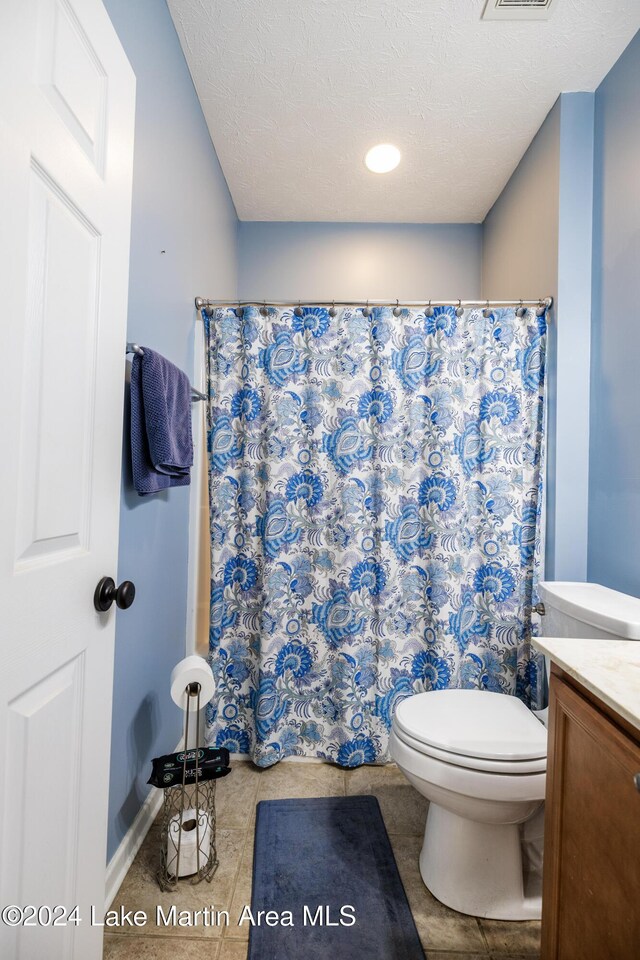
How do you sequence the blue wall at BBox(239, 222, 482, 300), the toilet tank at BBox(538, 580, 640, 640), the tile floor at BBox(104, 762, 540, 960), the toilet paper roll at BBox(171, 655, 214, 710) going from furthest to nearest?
the blue wall at BBox(239, 222, 482, 300) → the toilet paper roll at BBox(171, 655, 214, 710) → the toilet tank at BBox(538, 580, 640, 640) → the tile floor at BBox(104, 762, 540, 960)

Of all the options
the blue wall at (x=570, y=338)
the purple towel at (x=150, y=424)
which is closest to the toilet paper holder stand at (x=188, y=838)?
the purple towel at (x=150, y=424)

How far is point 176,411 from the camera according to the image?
4.65 ft

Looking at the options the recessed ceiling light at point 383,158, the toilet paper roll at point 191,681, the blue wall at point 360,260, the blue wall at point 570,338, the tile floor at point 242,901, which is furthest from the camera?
the blue wall at point 360,260

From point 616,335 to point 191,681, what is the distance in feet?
5.83

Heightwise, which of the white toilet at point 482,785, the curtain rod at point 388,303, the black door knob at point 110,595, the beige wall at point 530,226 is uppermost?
the beige wall at point 530,226

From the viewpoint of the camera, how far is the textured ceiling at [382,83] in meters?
1.54

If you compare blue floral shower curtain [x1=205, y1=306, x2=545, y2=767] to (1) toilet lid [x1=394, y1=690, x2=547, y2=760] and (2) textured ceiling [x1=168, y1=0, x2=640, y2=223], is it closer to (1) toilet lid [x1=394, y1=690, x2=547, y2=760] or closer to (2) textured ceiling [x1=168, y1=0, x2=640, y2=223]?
(1) toilet lid [x1=394, y1=690, x2=547, y2=760]

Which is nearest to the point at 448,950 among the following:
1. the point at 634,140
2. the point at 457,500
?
the point at 457,500

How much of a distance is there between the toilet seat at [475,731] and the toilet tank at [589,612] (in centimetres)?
28

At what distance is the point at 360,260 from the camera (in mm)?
2756

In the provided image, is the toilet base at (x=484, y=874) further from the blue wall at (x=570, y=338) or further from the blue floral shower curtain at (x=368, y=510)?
the blue wall at (x=570, y=338)

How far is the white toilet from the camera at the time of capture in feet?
3.97

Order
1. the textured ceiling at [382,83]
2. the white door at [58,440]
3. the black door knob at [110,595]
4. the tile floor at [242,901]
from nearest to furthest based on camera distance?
1. the white door at [58,440]
2. the black door knob at [110,595]
3. the tile floor at [242,901]
4. the textured ceiling at [382,83]

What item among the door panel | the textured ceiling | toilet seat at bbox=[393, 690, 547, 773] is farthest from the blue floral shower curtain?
the door panel
